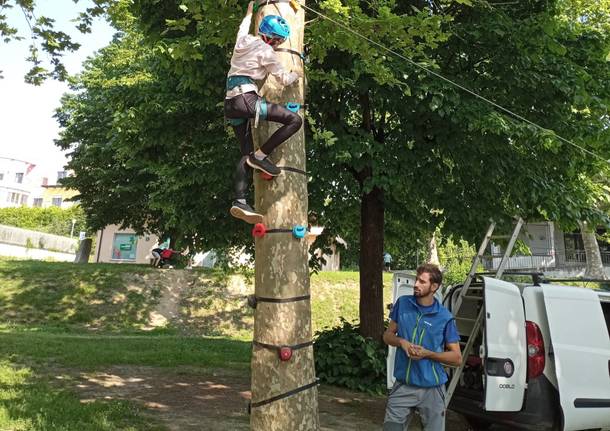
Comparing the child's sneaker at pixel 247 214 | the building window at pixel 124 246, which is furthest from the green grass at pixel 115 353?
the building window at pixel 124 246

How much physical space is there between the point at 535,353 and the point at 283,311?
296cm

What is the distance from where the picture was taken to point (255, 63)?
3311mm

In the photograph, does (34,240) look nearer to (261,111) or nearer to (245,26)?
(245,26)

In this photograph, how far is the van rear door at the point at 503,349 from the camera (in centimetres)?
446

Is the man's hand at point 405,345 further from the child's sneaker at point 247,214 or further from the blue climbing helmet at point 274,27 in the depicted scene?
the blue climbing helmet at point 274,27

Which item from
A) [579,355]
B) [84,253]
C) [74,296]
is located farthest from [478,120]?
[84,253]

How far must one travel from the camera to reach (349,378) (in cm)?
810

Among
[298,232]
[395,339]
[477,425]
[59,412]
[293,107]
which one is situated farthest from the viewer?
[477,425]

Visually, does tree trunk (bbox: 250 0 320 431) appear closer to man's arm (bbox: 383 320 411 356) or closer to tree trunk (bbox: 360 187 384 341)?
man's arm (bbox: 383 320 411 356)

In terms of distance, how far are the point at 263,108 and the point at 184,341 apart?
10.6 metres

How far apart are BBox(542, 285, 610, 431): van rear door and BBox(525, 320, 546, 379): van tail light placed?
11 cm

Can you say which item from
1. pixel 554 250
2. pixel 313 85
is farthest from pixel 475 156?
pixel 554 250

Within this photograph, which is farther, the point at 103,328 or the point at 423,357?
the point at 103,328

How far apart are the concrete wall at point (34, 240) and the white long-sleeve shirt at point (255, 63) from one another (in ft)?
115
